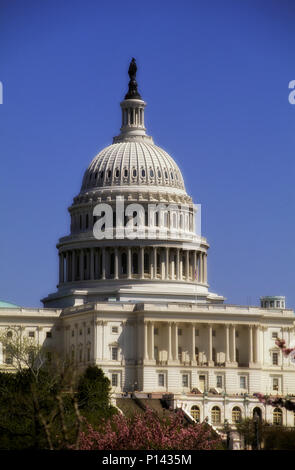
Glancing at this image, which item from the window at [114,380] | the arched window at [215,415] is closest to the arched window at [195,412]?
the arched window at [215,415]

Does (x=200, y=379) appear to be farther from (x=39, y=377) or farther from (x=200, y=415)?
(x=39, y=377)

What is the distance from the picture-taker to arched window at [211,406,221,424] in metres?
183

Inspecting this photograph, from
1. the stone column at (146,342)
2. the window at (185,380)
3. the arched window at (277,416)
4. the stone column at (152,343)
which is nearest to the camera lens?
the arched window at (277,416)

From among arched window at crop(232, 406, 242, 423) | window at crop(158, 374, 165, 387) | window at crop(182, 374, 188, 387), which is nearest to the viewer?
arched window at crop(232, 406, 242, 423)

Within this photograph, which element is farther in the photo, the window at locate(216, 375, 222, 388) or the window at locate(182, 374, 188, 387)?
the window at locate(216, 375, 222, 388)

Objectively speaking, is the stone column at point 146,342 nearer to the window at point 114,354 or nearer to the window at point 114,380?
the window at point 114,354

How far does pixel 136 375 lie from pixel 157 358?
12.6 ft

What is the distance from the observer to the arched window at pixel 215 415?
18325cm

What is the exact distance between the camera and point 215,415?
18512cm

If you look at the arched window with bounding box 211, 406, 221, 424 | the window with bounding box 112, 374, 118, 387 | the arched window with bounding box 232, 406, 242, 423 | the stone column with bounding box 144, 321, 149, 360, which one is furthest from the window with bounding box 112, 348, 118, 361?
the arched window with bounding box 232, 406, 242, 423

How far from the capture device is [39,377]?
15112 cm

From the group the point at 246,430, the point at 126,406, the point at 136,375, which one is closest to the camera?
the point at 246,430

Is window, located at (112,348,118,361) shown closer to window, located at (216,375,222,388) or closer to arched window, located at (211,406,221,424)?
window, located at (216,375,222,388)
